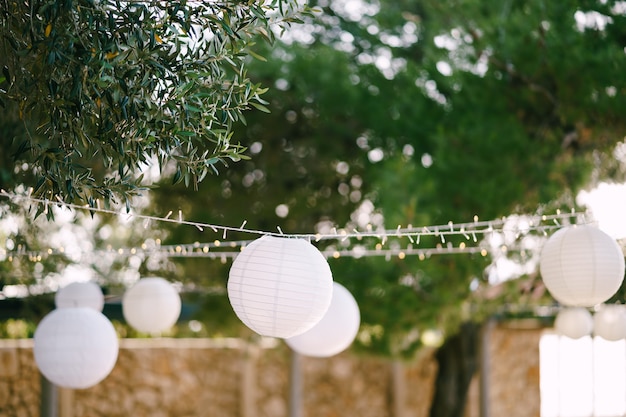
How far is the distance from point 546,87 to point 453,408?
365 cm

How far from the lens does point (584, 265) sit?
12.5 feet

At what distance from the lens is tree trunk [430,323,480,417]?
851cm

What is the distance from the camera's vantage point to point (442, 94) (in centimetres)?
726

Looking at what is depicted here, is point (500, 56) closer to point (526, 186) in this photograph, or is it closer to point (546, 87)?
point (546, 87)

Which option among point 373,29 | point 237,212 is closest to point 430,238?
point 237,212

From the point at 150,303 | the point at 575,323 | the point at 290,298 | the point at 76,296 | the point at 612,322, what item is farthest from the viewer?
the point at 575,323

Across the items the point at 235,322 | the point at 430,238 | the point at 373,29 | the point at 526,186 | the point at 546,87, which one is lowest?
the point at 235,322

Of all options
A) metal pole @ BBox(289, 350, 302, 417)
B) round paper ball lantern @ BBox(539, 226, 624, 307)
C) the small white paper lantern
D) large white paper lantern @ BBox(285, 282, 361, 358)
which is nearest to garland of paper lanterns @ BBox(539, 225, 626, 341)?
round paper ball lantern @ BBox(539, 226, 624, 307)

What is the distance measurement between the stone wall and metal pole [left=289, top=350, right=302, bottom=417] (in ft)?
0.16

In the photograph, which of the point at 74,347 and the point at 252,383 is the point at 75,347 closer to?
the point at 74,347

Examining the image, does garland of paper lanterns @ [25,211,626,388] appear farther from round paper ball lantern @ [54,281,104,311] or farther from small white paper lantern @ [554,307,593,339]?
small white paper lantern @ [554,307,593,339]

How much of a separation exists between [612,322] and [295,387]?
13.4ft

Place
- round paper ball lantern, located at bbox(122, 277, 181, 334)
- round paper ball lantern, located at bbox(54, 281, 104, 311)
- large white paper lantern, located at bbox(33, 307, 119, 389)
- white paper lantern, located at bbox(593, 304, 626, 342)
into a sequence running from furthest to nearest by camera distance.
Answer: round paper ball lantern, located at bbox(122, 277, 181, 334)
white paper lantern, located at bbox(593, 304, 626, 342)
round paper ball lantern, located at bbox(54, 281, 104, 311)
large white paper lantern, located at bbox(33, 307, 119, 389)

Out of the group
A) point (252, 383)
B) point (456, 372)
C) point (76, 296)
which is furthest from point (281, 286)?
point (252, 383)
